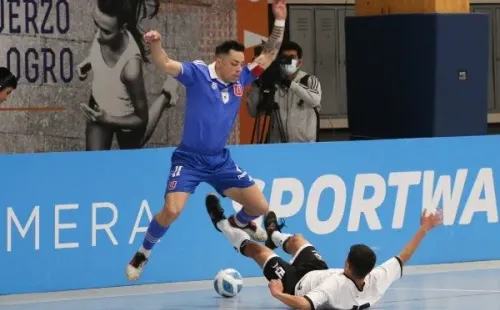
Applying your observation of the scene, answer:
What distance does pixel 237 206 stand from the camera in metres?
14.0

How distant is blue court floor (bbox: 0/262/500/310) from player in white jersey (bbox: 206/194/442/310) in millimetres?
374

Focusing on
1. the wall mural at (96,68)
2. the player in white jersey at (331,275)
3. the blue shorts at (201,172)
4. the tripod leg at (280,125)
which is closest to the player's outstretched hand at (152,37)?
the blue shorts at (201,172)

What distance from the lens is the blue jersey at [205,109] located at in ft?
40.9

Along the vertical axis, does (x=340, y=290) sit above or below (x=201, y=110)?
below

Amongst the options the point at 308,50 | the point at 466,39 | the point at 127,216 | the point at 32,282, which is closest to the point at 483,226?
the point at 466,39

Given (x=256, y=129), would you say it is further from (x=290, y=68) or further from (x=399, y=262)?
(x=399, y=262)

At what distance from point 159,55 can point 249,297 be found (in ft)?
7.41

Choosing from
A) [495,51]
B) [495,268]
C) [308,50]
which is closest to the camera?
[495,268]

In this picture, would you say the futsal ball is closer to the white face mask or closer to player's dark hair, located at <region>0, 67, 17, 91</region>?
player's dark hair, located at <region>0, 67, 17, 91</region>

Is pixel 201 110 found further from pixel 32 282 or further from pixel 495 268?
pixel 495 268

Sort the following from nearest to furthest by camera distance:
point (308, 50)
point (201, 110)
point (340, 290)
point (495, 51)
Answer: point (340, 290)
point (201, 110)
point (308, 50)
point (495, 51)

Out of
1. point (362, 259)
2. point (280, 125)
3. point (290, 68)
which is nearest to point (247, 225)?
point (362, 259)

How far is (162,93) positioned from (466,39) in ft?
13.0

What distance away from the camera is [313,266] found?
11672 millimetres
